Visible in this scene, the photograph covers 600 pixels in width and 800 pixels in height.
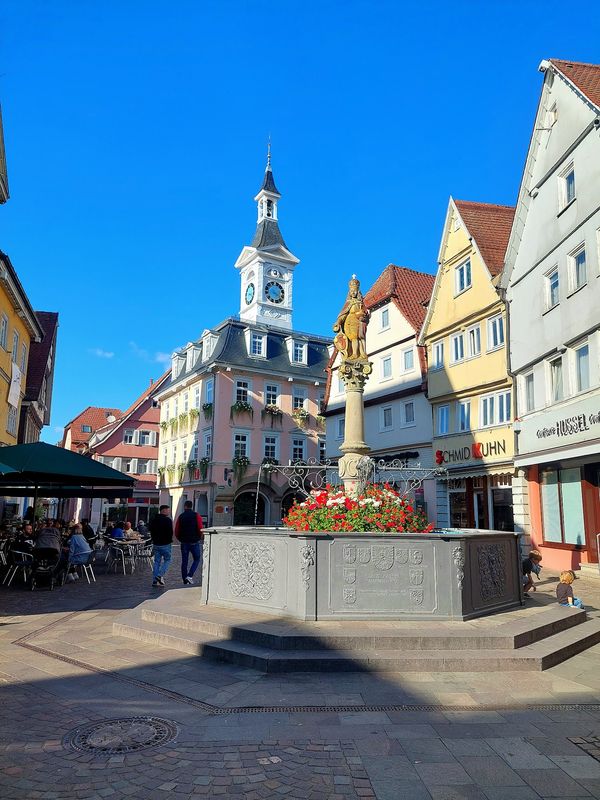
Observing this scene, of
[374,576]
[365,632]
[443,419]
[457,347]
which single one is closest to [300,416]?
[443,419]

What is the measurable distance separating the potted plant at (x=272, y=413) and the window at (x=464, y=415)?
775 inches

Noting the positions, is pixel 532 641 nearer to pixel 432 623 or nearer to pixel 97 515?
pixel 432 623

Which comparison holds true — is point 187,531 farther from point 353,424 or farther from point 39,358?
point 39,358

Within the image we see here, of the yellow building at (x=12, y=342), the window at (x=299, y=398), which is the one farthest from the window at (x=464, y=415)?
the window at (x=299, y=398)

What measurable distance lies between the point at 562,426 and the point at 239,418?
26.0 m

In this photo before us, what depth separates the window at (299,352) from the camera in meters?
46.0

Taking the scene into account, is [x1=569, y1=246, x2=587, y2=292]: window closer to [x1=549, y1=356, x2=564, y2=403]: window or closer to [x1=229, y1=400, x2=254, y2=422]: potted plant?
[x1=549, y1=356, x2=564, y2=403]: window

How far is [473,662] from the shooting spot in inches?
277

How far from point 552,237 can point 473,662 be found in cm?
1584

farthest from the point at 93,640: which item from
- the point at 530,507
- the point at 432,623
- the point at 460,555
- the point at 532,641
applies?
the point at 530,507

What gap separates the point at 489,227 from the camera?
25469mm

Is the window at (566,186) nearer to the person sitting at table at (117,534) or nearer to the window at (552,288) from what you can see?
the window at (552,288)

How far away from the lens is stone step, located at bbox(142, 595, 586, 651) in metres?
7.31

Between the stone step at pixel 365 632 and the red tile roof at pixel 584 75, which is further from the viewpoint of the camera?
the red tile roof at pixel 584 75
